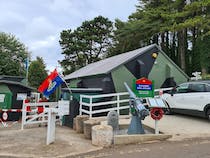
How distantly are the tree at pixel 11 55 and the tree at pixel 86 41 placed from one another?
7.68m

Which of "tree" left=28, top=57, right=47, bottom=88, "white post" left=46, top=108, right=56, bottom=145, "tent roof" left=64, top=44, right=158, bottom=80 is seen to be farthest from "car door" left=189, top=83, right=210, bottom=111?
"tree" left=28, top=57, right=47, bottom=88

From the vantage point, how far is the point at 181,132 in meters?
8.44

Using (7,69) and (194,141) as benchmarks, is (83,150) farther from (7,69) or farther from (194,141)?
(7,69)

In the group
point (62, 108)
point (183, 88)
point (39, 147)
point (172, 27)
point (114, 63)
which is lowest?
point (39, 147)

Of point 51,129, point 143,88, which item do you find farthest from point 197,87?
point 51,129

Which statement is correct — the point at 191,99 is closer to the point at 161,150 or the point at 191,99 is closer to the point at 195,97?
the point at 195,97

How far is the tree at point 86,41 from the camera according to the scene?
42.9 meters

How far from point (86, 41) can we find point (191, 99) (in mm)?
34201

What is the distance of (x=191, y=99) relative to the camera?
10211mm

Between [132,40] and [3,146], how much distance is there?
27789 mm

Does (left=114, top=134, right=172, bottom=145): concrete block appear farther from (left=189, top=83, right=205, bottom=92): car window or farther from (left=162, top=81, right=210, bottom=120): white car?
(left=189, top=83, right=205, bottom=92): car window

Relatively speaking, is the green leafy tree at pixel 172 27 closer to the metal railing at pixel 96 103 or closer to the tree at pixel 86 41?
the tree at pixel 86 41

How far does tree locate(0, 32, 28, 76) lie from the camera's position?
121ft

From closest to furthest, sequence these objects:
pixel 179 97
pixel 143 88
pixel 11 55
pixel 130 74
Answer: pixel 179 97 < pixel 143 88 < pixel 130 74 < pixel 11 55
